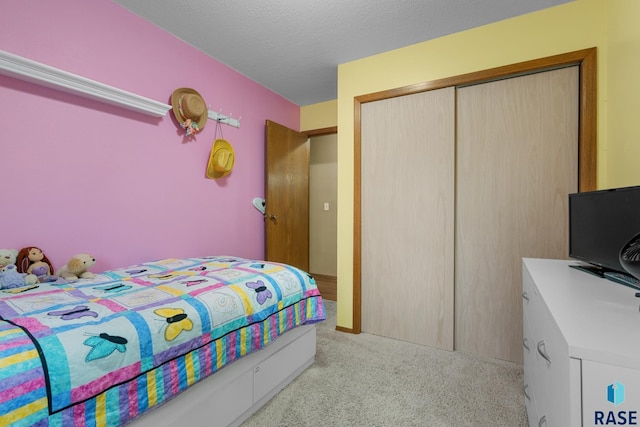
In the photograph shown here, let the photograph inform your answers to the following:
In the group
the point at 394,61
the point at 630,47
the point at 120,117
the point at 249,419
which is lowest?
the point at 249,419

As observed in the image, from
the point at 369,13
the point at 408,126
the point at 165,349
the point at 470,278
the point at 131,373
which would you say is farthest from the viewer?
the point at 408,126

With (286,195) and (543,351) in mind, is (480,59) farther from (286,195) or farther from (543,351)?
(286,195)

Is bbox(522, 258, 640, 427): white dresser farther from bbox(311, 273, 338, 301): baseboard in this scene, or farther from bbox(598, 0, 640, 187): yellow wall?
bbox(311, 273, 338, 301): baseboard

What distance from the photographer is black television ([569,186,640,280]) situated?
120 centimetres

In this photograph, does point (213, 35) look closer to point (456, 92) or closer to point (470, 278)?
point (456, 92)

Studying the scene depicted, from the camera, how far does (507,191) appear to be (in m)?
2.13

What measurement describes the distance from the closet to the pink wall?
1526 millimetres


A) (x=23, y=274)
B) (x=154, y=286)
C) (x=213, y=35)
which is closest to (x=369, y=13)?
(x=213, y=35)

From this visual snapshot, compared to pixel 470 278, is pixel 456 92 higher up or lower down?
higher up

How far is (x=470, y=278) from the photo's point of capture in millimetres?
2264

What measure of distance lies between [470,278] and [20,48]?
11.0 feet

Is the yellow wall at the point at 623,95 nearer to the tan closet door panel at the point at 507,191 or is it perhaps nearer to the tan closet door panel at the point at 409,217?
the tan closet door panel at the point at 507,191

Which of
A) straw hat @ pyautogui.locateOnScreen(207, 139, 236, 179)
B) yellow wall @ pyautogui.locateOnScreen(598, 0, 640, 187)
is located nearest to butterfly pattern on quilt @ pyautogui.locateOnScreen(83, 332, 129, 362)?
straw hat @ pyautogui.locateOnScreen(207, 139, 236, 179)

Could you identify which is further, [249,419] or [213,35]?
[213,35]
